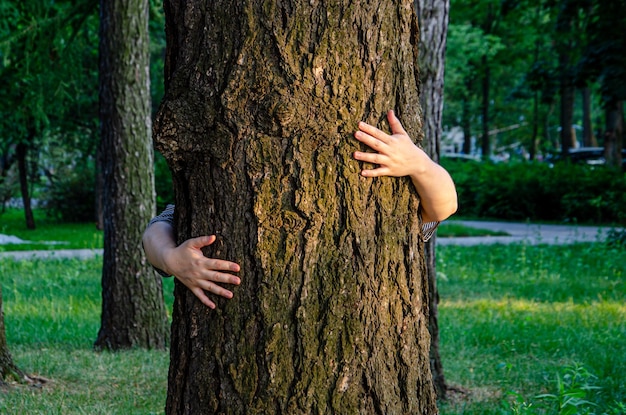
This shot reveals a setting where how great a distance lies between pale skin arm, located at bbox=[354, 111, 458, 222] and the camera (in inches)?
91.5

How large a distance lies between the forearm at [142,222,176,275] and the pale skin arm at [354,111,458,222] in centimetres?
73

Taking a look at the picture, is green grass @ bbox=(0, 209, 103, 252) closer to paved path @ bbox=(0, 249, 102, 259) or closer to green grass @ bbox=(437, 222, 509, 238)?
paved path @ bbox=(0, 249, 102, 259)

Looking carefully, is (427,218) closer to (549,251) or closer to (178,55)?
(178,55)

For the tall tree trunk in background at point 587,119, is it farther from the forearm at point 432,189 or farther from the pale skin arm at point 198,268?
the pale skin arm at point 198,268

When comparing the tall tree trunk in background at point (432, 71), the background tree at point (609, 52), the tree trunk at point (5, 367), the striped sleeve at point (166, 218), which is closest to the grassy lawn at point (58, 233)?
the background tree at point (609, 52)

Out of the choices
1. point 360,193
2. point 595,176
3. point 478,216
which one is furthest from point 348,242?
point 478,216

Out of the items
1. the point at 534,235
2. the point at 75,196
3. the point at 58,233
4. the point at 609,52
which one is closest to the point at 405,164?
the point at 609,52

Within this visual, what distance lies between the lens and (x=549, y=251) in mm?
13641

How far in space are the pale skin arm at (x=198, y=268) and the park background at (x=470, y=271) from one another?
6.66 ft

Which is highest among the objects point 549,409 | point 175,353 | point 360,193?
point 360,193

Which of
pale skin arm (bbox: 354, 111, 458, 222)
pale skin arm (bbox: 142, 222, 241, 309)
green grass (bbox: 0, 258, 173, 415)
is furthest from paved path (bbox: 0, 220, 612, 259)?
pale skin arm (bbox: 354, 111, 458, 222)

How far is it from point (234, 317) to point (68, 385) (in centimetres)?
334

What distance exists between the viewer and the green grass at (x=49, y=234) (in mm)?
15273

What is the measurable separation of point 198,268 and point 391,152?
0.70 m
